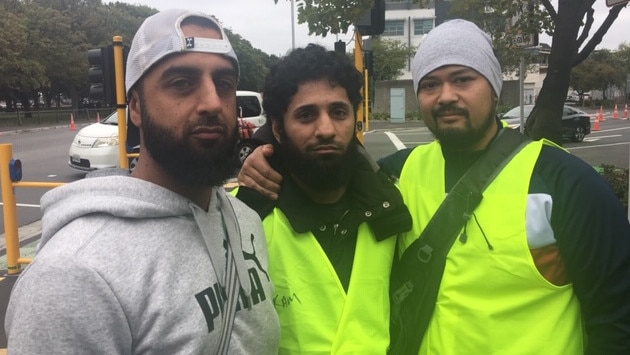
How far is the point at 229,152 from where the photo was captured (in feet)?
5.51

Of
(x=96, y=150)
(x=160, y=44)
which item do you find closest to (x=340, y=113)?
(x=160, y=44)

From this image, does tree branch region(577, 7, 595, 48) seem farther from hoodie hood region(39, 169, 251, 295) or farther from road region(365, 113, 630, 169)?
hoodie hood region(39, 169, 251, 295)

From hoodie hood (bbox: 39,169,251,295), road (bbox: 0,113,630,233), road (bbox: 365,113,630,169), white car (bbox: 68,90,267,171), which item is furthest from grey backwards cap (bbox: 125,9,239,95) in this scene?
road (bbox: 365,113,630,169)

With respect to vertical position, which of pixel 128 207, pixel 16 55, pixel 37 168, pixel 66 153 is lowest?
pixel 37 168

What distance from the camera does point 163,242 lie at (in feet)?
4.66

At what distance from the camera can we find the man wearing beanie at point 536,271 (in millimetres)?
1749

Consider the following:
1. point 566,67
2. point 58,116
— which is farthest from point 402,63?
point 566,67

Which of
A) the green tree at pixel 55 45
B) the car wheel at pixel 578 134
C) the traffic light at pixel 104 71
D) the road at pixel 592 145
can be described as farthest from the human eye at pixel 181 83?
the green tree at pixel 55 45

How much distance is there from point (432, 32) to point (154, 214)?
1.47 metres

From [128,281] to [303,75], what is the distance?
122 cm

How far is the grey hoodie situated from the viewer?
1.19 meters

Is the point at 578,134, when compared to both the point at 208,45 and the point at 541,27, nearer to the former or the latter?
the point at 541,27

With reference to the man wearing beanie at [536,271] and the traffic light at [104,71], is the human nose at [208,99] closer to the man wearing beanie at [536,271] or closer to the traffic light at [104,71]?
the man wearing beanie at [536,271]

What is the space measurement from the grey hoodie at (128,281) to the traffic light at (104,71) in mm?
5899
